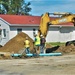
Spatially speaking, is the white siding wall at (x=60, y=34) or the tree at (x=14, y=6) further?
the tree at (x=14, y=6)

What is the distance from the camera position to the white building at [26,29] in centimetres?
4728

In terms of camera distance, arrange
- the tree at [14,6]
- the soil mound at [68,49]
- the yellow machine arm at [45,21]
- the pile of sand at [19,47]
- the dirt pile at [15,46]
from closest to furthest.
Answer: the soil mound at [68,49] < the pile of sand at [19,47] < the yellow machine arm at [45,21] < the dirt pile at [15,46] < the tree at [14,6]

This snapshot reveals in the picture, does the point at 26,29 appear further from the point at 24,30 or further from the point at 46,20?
the point at 46,20

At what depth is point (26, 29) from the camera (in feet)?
160

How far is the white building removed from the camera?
47.3m

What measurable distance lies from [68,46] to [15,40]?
256 inches

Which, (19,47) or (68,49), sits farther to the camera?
(19,47)

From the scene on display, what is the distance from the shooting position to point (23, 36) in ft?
110

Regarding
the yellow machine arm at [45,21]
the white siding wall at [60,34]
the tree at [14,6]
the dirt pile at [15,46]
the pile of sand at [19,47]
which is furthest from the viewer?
the tree at [14,6]

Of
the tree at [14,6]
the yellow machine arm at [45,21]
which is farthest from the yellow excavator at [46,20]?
the tree at [14,6]

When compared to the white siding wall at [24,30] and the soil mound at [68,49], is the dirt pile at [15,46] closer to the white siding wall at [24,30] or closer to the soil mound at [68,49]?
the soil mound at [68,49]

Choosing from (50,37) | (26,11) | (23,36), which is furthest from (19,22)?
(26,11)

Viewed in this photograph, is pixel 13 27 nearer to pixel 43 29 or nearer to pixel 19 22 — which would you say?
pixel 19 22

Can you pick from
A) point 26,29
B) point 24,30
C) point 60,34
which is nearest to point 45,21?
point 24,30
